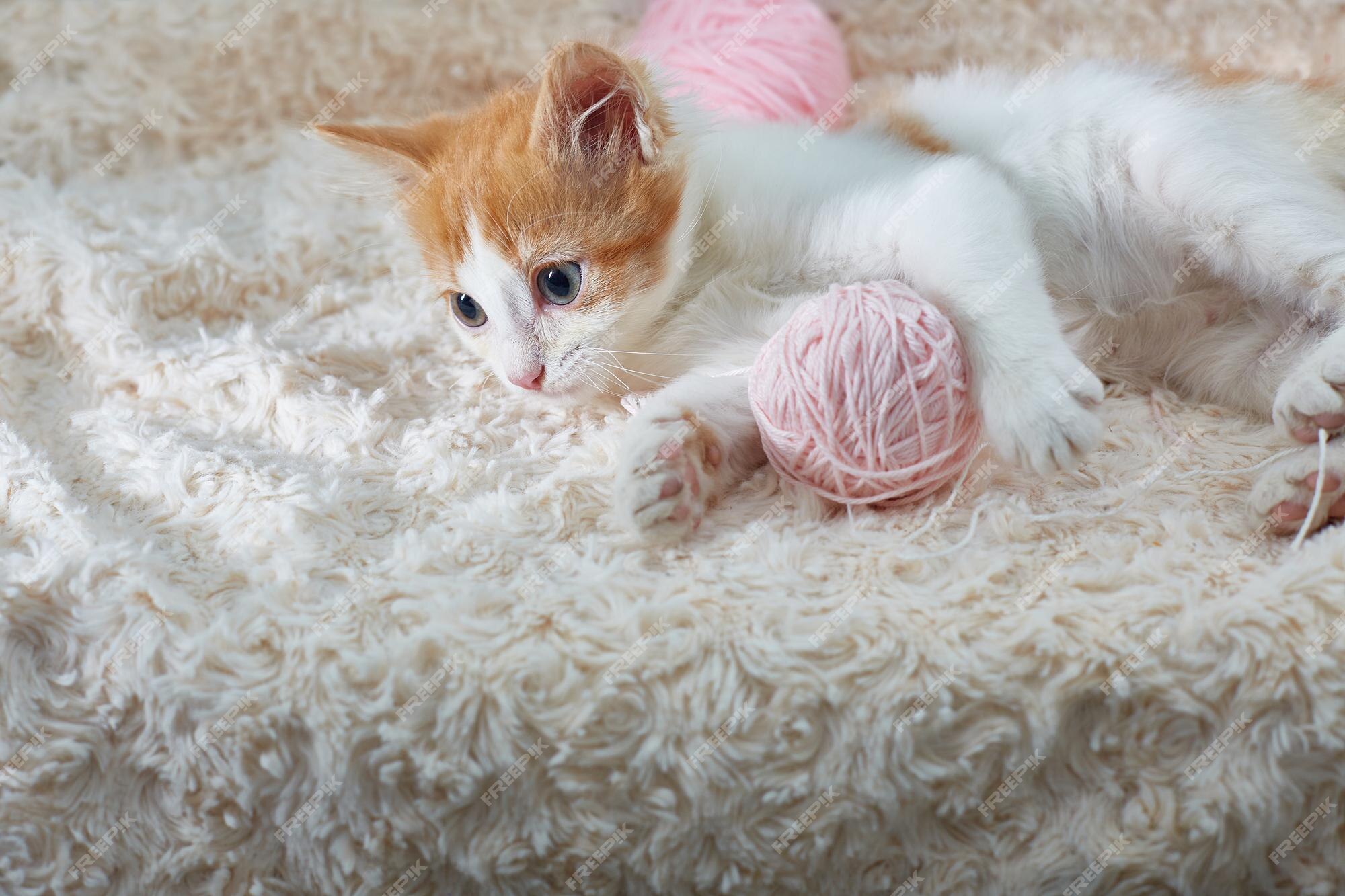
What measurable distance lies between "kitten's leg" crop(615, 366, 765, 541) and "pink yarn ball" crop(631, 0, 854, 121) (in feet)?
2.14

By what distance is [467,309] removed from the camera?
1.46 meters

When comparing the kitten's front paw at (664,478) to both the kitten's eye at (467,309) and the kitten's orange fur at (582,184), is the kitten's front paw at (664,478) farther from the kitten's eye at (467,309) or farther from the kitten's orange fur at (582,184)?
the kitten's eye at (467,309)

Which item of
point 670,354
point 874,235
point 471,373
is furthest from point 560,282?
point 874,235

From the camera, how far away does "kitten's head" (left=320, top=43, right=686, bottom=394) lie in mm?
1320

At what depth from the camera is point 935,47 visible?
2105 millimetres

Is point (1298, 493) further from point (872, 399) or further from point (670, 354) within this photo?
point (670, 354)

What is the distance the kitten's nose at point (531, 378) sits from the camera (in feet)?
4.37

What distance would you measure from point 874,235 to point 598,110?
39 cm

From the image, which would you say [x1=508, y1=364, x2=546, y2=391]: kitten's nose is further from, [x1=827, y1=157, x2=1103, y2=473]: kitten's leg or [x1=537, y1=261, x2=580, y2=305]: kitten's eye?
[x1=827, y1=157, x2=1103, y2=473]: kitten's leg

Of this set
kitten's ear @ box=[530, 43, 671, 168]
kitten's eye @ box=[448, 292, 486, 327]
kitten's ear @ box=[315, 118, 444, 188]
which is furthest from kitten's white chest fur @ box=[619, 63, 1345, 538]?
kitten's ear @ box=[315, 118, 444, 188]

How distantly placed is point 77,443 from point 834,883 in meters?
1.14

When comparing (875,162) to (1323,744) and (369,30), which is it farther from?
(369,30)

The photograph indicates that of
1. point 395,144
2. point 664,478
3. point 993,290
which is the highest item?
point 395,144

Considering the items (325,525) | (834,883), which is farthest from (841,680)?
(325,525)
